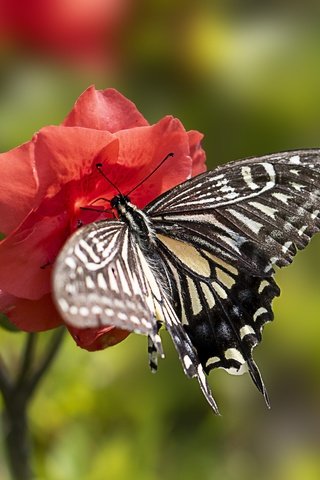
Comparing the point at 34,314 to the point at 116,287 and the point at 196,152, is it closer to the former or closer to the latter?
the point at 116,287

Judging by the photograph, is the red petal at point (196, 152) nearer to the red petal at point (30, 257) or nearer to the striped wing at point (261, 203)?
the striped wing at point (261, 203)

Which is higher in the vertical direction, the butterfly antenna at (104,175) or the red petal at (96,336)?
the butterfly antenna at (104,175)

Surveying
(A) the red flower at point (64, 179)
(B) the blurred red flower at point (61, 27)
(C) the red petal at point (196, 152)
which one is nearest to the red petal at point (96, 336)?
(A) the red flower at point (64, 179)

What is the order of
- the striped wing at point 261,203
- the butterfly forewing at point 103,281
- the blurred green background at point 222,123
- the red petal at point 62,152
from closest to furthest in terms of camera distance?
1. the butterfly forewing at point 103,281
2. the red petal at point 62,152
3. the striped wing at point 261,203
4. the blurred green background at point 222,123

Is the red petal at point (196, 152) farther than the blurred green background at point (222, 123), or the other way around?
the blurred green background at point (222, 123)

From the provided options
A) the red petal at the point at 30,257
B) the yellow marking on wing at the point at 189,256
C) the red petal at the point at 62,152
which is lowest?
the yellow marking on wing at the point at 189,256

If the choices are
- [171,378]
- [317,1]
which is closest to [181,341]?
[171,378]

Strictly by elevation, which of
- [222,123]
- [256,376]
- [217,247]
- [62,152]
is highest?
[62,152]

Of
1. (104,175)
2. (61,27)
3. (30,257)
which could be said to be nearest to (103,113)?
(104,175)
